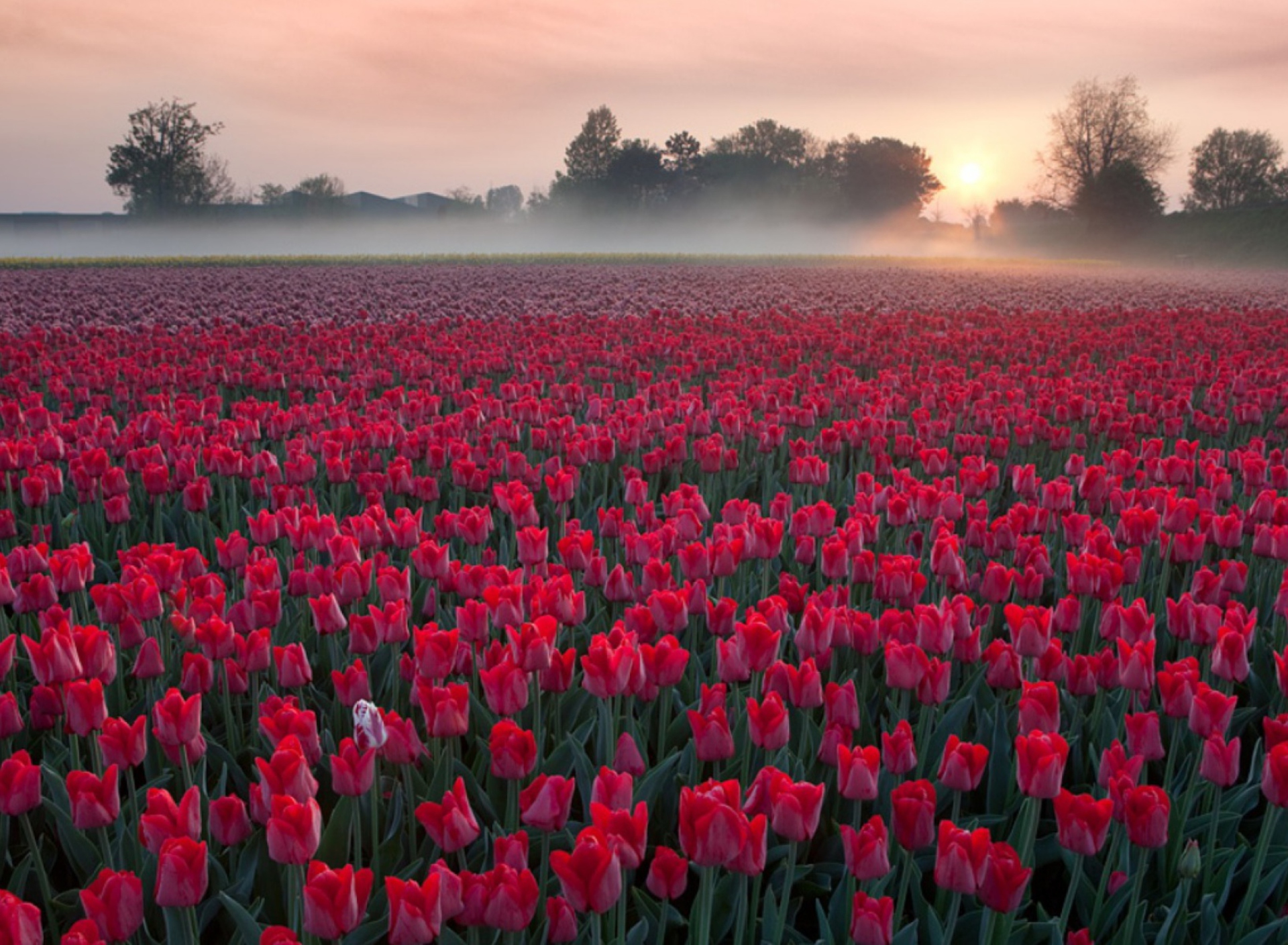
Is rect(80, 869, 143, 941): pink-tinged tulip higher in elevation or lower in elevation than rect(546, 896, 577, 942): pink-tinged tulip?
higher

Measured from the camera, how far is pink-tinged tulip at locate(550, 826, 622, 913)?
1605 millimetres

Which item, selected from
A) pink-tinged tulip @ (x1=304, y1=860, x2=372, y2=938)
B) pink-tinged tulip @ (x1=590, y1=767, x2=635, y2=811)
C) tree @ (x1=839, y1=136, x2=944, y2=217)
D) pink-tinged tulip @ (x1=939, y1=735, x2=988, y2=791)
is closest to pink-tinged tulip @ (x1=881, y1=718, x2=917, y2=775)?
pink-tinged tulip @ (x1=939, y1=735, x2=988, y2=791)

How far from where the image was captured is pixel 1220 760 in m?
2.10

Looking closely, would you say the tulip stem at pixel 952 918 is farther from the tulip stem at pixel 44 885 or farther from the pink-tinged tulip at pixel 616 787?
the tulip stem at pixel 44 885

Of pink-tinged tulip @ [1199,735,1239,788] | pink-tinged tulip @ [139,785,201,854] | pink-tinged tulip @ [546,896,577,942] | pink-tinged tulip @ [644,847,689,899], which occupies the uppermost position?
pink-tinged tulip @ [139,785,201,854]

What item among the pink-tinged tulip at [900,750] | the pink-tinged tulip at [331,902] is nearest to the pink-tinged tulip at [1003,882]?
the pink-tinged tulip at [900,750]

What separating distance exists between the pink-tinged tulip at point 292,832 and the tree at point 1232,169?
99.1m

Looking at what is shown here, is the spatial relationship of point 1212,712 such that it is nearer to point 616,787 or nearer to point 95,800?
point 616,787

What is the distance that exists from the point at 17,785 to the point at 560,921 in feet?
3.39

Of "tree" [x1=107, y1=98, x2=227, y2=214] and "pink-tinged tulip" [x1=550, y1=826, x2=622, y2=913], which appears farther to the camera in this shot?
"tree" [x1=107, y1=98, x2=227, y2=214]

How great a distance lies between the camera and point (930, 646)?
2.67 metres

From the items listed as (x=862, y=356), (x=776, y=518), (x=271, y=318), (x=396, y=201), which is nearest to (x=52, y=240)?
(x=396, y=201)

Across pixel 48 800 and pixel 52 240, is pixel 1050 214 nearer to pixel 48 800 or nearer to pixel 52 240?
pixel 52 240

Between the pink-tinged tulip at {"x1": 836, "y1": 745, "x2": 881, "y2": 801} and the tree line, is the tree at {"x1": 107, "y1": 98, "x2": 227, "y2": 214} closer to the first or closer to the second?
the tree line
